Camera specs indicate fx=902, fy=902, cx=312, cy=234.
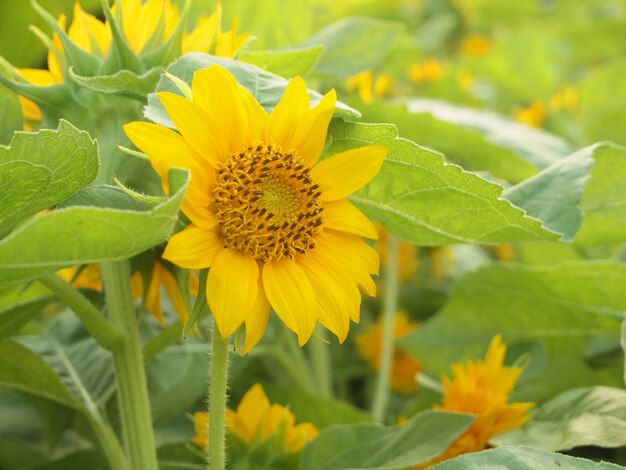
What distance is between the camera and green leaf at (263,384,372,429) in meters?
0.85

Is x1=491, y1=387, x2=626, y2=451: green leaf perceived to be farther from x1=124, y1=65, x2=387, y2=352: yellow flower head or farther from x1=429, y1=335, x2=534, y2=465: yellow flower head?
x1=124, y1=65, x2=387, y2=352: yellow flower head

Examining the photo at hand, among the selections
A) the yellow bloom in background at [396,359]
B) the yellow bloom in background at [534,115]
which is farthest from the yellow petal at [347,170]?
the yellow bloom in background at [534,115]

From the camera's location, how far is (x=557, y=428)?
0.75 meters

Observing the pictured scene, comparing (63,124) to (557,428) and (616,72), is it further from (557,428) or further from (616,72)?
(616,72)

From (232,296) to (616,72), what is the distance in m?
0.99

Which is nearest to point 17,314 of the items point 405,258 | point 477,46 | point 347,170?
point 347,170

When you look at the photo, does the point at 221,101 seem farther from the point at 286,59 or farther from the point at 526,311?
the point at 526,311

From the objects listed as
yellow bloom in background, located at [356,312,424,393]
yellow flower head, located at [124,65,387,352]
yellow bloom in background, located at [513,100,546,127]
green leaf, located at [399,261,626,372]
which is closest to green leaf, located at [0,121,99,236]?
yellow flower head, located at [124,65,387,352]

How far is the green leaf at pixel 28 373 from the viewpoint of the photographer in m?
0.74

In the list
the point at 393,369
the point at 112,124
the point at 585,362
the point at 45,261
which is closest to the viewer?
the point at 45,261

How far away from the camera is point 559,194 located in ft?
2.33

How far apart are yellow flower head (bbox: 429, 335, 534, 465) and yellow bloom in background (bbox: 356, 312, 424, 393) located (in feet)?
1.35

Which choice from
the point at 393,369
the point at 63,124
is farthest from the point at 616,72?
the point at 63,124

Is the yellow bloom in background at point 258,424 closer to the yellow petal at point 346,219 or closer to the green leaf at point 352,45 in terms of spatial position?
the yellow petal at point 346,219
